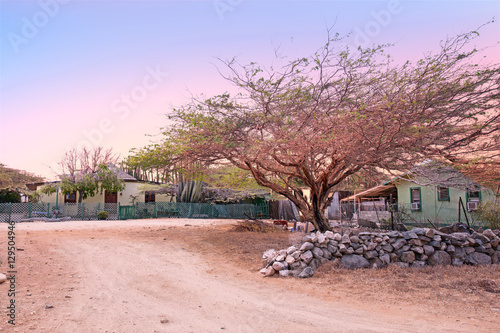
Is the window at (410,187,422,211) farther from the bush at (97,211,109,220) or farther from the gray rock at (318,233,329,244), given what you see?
the bush at (97,211,109,220)

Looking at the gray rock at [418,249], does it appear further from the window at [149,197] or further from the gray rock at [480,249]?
the window at [149,197]

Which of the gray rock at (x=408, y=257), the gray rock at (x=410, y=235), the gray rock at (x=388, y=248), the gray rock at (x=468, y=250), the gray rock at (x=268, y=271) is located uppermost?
the gray rock at (x=410, y=235)

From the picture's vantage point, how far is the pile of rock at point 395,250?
30.0 ft

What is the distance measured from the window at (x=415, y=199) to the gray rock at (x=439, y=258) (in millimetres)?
12471

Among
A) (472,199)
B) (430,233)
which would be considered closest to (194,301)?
(430,233)

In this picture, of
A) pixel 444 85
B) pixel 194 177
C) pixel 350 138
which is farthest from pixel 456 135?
→ pixel 194 177

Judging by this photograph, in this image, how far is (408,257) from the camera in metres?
9.31

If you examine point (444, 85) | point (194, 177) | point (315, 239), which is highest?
point (444, 85)

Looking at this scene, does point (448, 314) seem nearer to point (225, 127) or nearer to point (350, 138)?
point (350, 138)

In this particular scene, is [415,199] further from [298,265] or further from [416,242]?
[298,265]

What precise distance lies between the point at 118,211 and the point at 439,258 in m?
23.9

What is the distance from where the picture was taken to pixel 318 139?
1066 cm

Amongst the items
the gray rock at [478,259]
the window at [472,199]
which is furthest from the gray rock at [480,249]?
the window at [472,199]

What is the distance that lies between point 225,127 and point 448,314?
8.45 m
